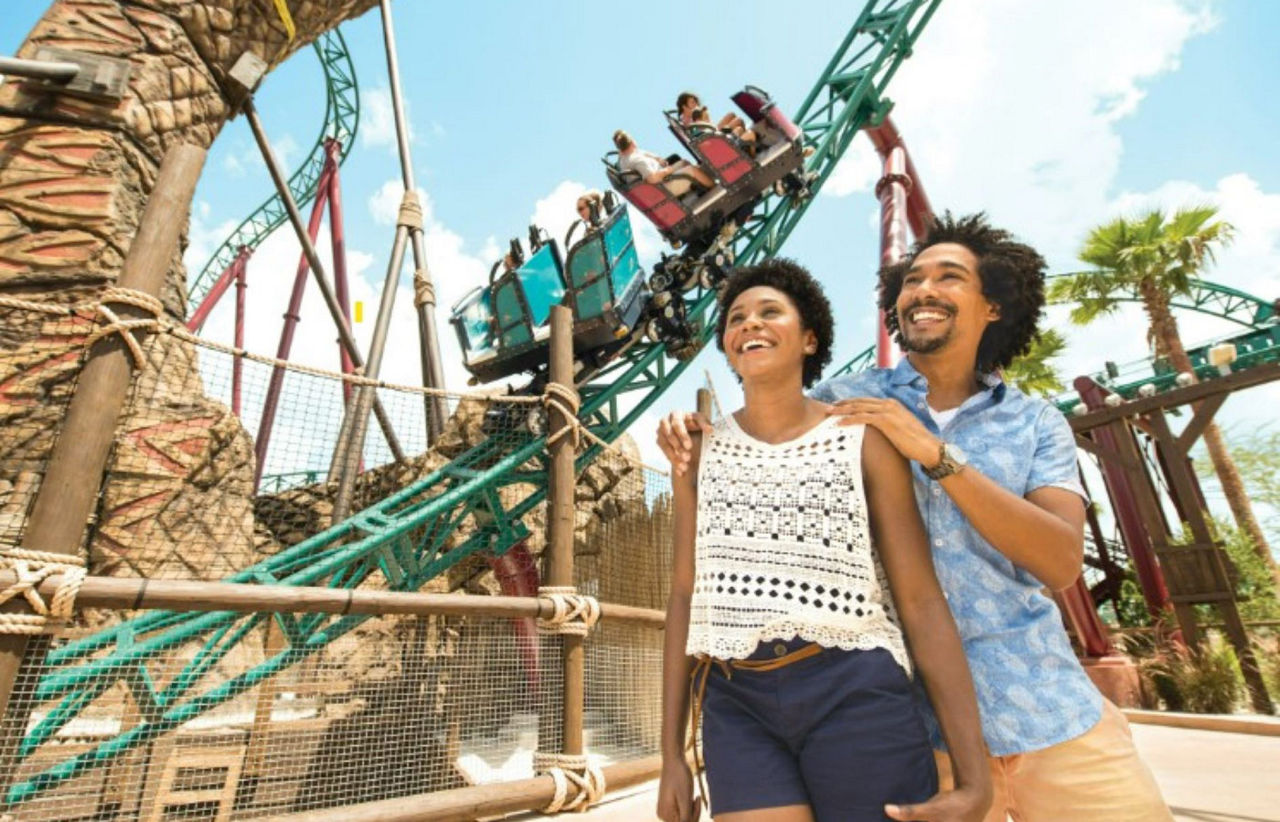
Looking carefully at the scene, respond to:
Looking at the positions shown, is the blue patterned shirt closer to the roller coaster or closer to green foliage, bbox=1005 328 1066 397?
the roller coaster

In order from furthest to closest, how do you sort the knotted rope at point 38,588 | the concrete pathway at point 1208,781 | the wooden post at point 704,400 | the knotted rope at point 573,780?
1. the wooden post at point 704,400
2. the knotted rope at point 573,780
3. the concrete pathway at point 1208,781
4. the knotted rope at point 38,588

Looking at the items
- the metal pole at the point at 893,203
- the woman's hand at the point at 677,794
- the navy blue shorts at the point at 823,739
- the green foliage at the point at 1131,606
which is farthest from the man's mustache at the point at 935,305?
the green foliage at the point at 1131,606

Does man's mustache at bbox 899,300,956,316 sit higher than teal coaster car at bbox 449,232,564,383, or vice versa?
teal coaster car at bbox 449,232,564,383

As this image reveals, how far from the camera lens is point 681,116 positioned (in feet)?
23.0

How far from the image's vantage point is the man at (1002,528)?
110cm

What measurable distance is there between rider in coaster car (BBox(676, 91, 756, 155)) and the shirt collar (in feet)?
20.0

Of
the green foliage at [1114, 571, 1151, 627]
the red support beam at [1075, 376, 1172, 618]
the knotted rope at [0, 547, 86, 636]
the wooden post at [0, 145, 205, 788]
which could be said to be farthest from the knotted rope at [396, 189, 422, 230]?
the green foliage at [1114, 571, 1151, 627]

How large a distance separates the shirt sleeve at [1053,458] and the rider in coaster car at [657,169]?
592 centimetres

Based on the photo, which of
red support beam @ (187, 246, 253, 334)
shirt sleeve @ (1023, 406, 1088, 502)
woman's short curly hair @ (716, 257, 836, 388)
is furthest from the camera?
red support beam @ (187, 246, 253, 334)

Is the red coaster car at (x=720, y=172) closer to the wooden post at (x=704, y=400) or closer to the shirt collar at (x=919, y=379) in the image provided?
the wooden post at (x=704, y=400)

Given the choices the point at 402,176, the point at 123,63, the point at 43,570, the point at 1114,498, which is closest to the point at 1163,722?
the point at 1114,498

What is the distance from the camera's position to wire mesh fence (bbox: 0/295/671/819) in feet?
10.4

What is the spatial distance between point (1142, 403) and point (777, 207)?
4701mm

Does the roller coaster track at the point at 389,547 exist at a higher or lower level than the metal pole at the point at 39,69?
lower
